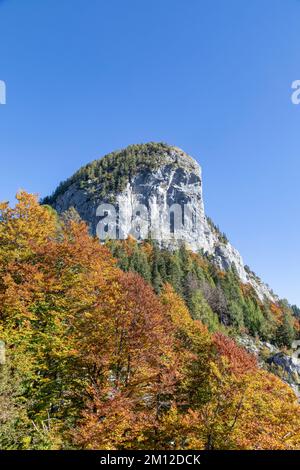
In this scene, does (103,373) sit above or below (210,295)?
below

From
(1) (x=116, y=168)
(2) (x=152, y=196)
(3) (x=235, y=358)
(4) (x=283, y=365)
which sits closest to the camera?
(3) (x=235, y=358)

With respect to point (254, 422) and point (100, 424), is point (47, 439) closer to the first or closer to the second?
point (100, 424)

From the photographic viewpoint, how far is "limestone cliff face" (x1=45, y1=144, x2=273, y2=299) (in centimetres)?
14562

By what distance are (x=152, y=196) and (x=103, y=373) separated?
142929 mm

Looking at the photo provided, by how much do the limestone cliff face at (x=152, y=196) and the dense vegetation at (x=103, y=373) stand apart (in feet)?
356

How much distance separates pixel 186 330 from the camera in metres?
30.3

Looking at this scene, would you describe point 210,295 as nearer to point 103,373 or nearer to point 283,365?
point 283,365

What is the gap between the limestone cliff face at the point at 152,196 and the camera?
478 ft

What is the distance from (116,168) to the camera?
163875 mm

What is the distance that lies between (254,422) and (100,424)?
800 centimetres

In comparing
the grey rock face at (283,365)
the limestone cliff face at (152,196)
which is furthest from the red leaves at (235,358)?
the limestone cliff face at (152,196)

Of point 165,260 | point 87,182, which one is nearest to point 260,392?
point 165,260

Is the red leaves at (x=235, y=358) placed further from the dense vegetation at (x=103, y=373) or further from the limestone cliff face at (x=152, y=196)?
the limestone cliff face at (x=152, y=196)

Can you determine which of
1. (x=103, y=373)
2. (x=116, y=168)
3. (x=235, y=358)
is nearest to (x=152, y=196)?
(x=116, y=168)
